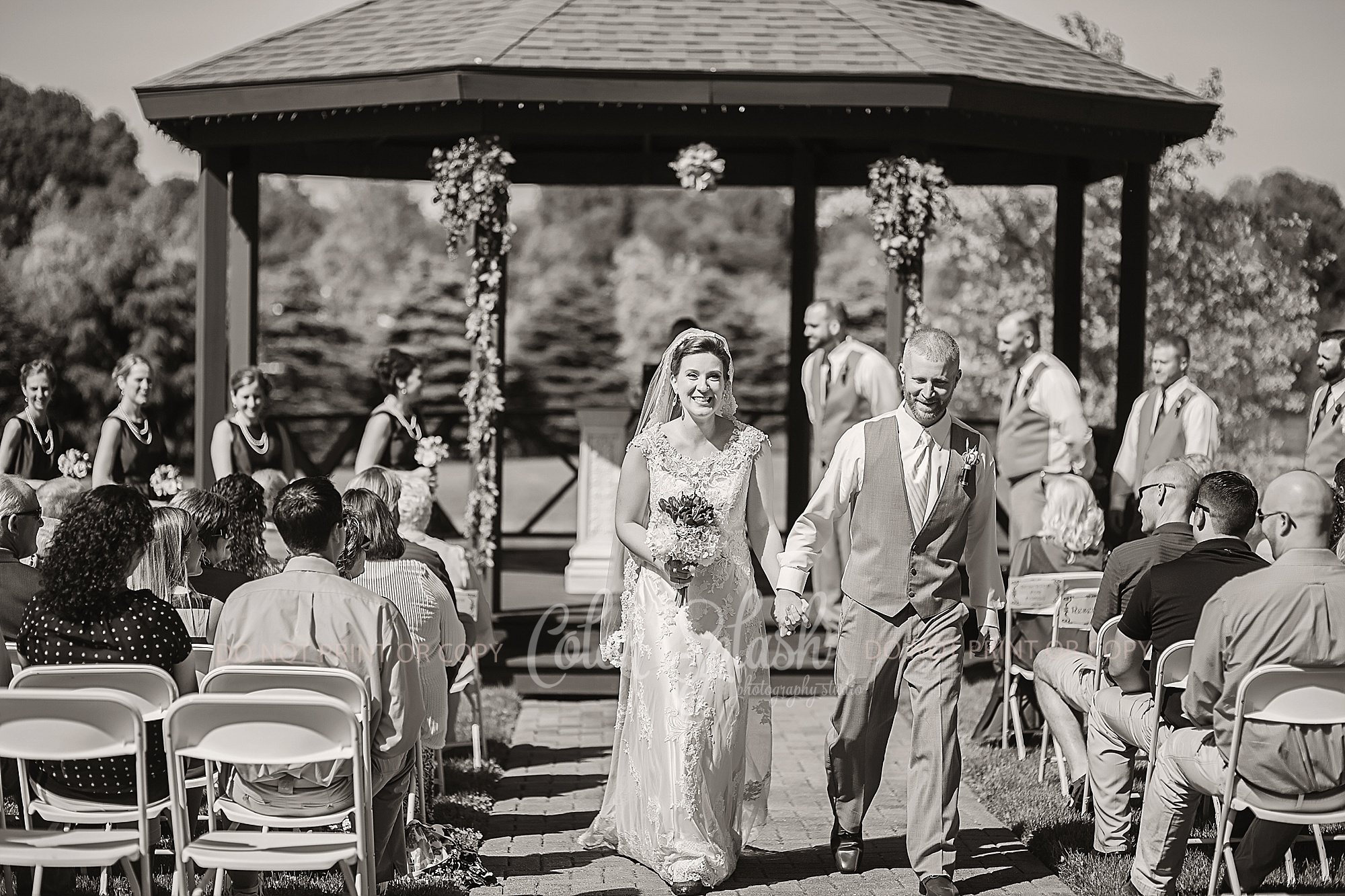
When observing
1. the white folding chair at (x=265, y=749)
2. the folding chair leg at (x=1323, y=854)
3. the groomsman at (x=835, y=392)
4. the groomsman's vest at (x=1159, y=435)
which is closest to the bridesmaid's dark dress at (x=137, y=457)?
the groomsman at (x=835, y=392)

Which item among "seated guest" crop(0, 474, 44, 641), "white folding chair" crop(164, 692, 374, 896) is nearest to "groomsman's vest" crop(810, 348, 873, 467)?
"seated guest" crop(0, 474, 44, 641)

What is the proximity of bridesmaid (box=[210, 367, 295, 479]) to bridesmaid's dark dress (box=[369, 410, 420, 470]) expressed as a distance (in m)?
0.59

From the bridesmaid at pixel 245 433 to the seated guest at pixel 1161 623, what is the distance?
190 inches

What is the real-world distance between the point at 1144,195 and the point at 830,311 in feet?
7.98

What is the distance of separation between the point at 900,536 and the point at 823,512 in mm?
286

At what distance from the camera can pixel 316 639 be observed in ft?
13.3

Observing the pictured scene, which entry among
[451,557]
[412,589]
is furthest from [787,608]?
[451,557]

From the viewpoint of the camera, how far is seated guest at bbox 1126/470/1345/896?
4086mm

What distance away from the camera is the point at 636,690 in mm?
5117

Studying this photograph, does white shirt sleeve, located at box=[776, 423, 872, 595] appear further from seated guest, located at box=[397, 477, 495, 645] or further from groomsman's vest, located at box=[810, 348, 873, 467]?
groomsman's vest, located at box=[810, 348, 873, 467]

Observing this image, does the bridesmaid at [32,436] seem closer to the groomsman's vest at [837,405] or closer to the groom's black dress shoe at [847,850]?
the groomsman's vest at [837,405]

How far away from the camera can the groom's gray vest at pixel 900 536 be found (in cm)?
488

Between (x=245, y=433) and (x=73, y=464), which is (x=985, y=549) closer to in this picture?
(x=245, y=433)

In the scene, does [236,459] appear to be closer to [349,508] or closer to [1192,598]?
[349,508]
